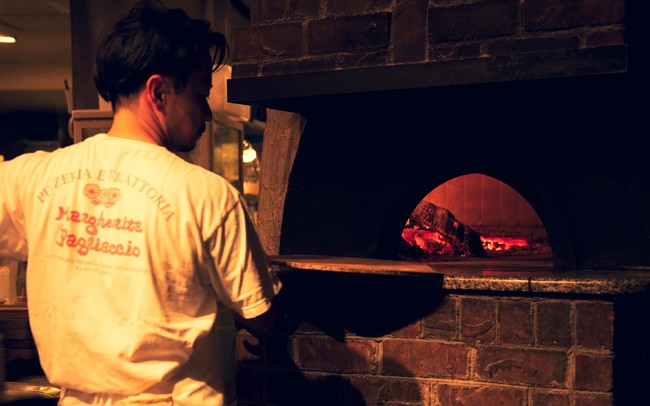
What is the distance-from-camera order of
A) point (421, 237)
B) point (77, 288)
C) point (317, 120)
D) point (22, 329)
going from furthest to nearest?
1. point (22, 329)
2. point (421, 237)
3. point (317, 120)
4. point (77, 288)

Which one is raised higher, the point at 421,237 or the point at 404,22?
the point at 404,22

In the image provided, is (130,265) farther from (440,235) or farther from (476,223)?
(476,223)

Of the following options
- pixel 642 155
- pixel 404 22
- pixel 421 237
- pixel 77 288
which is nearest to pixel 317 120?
pixel 404 22

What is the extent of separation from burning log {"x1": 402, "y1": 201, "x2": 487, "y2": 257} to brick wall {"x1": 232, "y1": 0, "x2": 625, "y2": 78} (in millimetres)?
1031

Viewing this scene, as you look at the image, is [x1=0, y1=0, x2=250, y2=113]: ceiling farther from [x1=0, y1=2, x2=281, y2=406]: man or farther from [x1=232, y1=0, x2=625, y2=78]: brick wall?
[x1=0, y1=2, x2=281, y2=406]: man

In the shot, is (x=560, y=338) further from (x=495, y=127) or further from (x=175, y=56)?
(x=175, y=56)

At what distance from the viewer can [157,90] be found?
1587 mm

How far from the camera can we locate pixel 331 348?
95.0 inches

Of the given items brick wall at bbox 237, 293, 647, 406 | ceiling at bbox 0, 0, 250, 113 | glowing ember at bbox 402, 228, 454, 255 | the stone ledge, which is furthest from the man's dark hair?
ceiling at bbox 0, 0, 250, 113

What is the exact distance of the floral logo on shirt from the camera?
1497mm

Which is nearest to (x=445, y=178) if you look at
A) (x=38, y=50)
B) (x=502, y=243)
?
(x=502, y=243)

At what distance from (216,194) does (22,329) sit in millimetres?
2955

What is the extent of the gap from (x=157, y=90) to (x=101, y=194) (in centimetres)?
25

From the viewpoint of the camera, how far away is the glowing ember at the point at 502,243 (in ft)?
10.9
